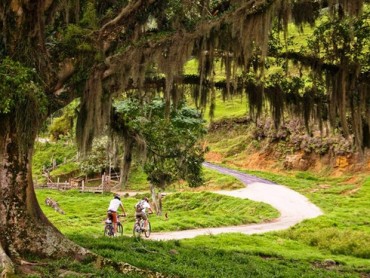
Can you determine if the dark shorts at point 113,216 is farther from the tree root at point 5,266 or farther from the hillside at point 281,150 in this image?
the hillside at point 281,150

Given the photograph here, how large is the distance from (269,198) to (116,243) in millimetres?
20263

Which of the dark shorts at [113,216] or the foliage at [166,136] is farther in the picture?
the dark shorts at [113,216]

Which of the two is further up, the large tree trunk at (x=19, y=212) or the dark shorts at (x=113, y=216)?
the large tree trunk at (x=19, y=212)

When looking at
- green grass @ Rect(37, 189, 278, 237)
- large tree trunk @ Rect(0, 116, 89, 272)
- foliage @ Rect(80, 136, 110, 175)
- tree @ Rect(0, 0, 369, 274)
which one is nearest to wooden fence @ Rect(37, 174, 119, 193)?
foliage @ Rect(80, 136, 110, 175)

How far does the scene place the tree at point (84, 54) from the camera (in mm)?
9062

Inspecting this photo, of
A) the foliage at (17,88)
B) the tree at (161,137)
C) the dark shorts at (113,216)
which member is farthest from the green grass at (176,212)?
the foliage at (17,88)

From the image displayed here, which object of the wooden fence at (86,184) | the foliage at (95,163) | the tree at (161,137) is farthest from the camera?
the wooden fence at (86,184)

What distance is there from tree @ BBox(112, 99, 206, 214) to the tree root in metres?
5.30

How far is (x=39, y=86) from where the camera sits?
340 inches

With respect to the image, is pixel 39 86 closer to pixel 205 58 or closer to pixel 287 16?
pixel 205 58

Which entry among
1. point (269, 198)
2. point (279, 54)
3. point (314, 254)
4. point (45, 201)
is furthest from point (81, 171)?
point (279, 54)

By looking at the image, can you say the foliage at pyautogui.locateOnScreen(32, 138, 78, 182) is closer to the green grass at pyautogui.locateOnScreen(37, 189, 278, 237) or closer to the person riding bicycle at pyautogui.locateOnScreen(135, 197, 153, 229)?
the green grass at pyautogui.locateOnScreen(37, 189, 278, 237)

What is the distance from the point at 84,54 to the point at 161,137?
19.8 feet

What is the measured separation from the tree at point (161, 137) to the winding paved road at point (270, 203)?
93.1 inches
